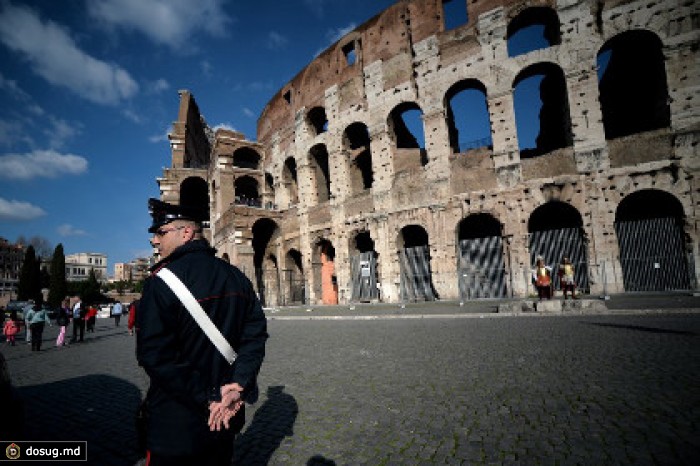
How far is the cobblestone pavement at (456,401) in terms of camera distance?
101 inches

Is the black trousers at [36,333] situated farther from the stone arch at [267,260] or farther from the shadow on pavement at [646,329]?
the shadow on pavement at [646,329]

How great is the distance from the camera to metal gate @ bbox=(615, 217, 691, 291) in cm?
1212

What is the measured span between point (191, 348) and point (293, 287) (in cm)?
2155

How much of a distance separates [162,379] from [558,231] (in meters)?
15.2

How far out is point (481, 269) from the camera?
14906mm

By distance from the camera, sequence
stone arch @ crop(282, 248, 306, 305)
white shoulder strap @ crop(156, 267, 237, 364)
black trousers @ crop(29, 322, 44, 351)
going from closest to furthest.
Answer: white shoulder strap @ crop(156, 267, 237, 364) → black trousers @ crop(29, 322, 44, 351) → stone arch @ crop(282, 248, 306, 305)

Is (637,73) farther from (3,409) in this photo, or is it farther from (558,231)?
(3,409)

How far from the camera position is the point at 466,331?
733 cm

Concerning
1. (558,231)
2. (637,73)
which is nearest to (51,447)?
(558,231)

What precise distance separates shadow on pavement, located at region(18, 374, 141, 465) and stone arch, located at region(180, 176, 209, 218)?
84.7ft

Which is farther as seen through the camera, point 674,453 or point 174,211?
point 674,453

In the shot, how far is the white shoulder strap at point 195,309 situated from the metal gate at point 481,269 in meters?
14.2

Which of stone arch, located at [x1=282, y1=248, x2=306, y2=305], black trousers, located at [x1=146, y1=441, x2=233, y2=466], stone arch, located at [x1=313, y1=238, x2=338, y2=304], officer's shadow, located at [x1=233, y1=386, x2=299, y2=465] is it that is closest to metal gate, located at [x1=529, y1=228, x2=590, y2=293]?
stone arch, located at [x1=313, y1=238, x2=338, y2=304]

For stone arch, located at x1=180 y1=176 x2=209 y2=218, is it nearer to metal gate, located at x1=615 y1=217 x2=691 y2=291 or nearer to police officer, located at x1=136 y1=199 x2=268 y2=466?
metal gate, located at x1=615 y1=217 x2=691 y2=291
